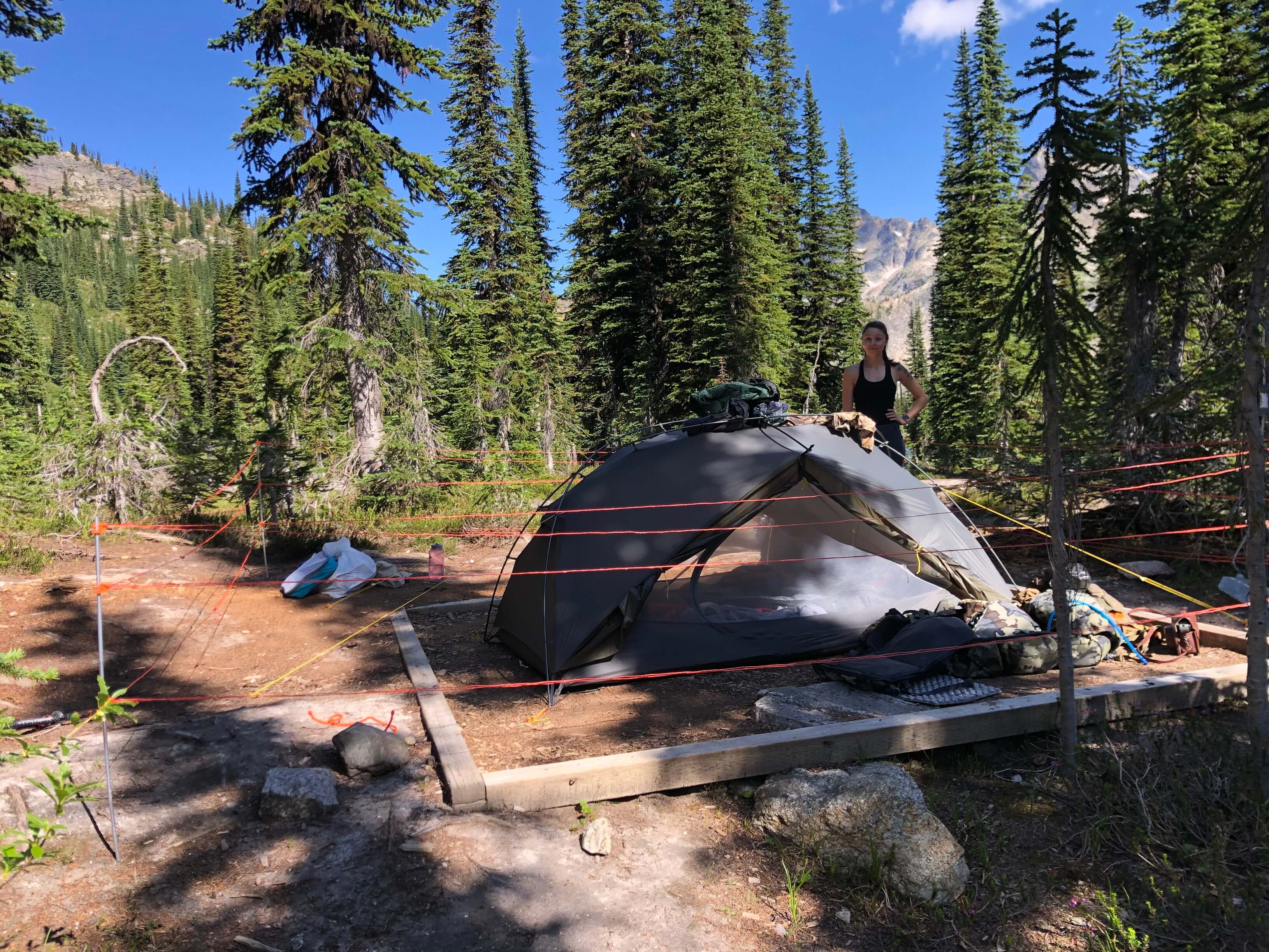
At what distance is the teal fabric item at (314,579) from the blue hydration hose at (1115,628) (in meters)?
7.04

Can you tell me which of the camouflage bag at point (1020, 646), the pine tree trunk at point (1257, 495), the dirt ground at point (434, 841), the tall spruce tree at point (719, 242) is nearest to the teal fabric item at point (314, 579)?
the dirt ground at point (434, 841)

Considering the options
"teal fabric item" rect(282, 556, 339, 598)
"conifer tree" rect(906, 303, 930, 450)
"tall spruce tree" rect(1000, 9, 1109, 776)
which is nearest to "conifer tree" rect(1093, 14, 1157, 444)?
"tall spruce tree" rect(1000, 9, 1109, 776)

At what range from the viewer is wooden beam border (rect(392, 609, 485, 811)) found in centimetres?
355

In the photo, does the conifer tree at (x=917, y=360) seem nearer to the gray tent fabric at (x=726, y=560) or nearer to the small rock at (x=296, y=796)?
the gray tent fabric at (x=726, y=560)

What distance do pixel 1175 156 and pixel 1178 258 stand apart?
2.54 m

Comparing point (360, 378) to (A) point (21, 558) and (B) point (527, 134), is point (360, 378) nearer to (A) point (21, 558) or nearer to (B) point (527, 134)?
(A) point (21, 558)

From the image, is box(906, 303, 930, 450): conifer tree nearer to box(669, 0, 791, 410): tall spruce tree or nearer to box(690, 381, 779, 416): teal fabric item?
box(669, 0, 791, 410): tall spruce tree

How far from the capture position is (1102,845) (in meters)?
3.19

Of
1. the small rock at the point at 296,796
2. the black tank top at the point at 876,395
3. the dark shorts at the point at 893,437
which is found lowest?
the small rock at the point at 296,796

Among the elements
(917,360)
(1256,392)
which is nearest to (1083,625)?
(1256,392)

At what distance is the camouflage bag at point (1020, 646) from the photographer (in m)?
5.00

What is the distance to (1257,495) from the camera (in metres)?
3.31

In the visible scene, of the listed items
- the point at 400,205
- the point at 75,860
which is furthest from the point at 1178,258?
the point at 75,860

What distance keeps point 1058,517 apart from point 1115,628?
8.17ft
